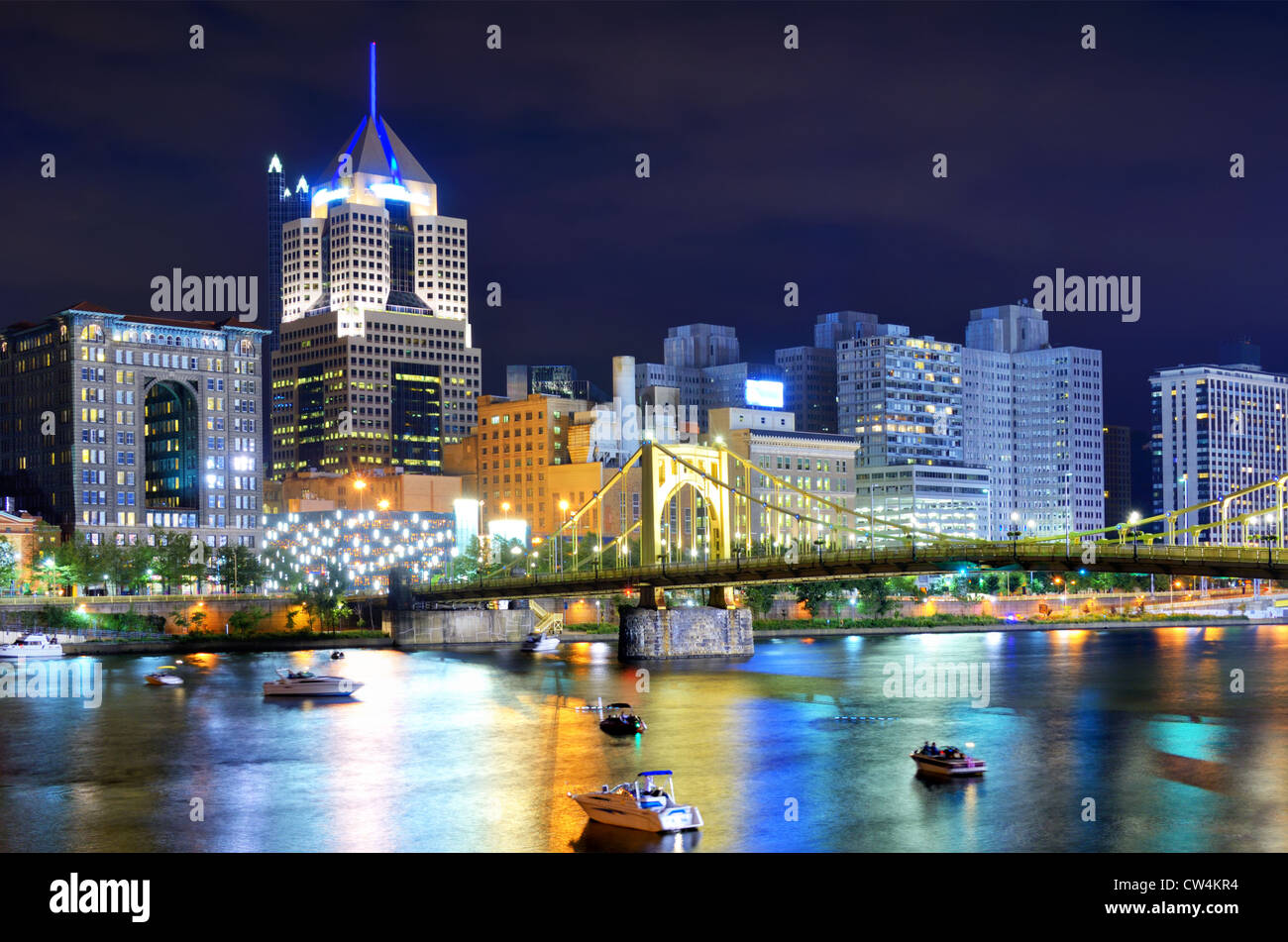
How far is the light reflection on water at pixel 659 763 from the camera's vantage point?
4631 cm

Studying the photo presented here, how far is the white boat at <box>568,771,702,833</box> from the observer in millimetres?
44531

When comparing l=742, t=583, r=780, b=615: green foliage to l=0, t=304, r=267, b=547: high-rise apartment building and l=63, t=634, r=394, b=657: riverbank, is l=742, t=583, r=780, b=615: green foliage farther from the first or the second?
l=0, t=304, r=267, b=547: high-rise apartment building

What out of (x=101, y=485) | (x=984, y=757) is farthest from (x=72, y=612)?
(x=984, y=757)

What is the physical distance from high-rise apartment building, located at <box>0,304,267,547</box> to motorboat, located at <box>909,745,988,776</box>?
397 feet

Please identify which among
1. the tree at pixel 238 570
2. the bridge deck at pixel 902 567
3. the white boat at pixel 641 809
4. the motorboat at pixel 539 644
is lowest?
the motorboat at pixel 539 644

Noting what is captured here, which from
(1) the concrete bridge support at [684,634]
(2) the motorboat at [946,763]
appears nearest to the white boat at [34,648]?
(1) the concrete bridge support at [684,634]

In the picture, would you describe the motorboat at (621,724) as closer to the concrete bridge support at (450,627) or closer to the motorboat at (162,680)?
the motorboat at (162,680)

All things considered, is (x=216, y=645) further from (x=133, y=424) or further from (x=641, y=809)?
(x=641, y=809)

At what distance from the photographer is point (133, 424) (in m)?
170

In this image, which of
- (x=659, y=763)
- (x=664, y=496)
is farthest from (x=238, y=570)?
(x=659, y=763)

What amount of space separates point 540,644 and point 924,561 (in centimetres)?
4936

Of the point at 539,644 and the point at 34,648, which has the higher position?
the point at 34,648

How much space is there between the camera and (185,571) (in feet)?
495
